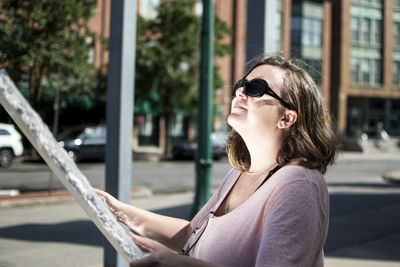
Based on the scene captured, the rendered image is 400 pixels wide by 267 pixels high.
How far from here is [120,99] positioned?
462cm

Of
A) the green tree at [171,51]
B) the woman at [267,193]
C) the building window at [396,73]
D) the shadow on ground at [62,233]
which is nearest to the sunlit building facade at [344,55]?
the building window at [396,73]

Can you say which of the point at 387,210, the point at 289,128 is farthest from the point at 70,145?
the point at 289,128

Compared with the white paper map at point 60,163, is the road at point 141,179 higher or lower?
lower

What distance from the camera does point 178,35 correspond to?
27703 millimetres

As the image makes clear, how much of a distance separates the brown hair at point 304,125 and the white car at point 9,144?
292 cm

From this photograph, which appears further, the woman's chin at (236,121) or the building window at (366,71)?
the building window at (366,71)

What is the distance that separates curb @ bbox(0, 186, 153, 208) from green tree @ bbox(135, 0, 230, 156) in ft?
49.5

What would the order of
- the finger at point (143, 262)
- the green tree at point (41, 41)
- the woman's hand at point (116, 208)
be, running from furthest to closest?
the green tree at point (41, 41)
the woman's hand at point (116, 208)
the finger at point (143, 262)

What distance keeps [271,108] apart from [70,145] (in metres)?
9.44

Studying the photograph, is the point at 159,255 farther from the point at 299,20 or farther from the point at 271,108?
the point at 299,20

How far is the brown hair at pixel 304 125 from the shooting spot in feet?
5.63

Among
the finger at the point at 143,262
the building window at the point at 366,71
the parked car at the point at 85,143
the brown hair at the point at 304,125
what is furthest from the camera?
the building window at the point at 366,71

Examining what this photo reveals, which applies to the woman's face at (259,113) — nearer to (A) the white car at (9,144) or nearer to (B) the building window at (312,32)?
(A) the white car at (9,144)

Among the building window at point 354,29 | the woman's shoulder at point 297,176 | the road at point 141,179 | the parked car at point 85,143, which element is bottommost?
the road at point 141,179
